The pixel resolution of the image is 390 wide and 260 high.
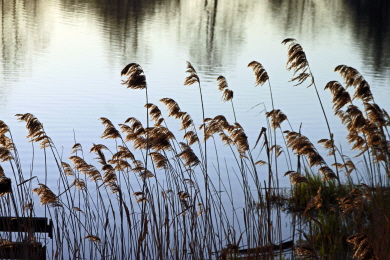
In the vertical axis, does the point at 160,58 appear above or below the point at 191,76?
below

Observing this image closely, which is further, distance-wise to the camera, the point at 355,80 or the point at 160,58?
the point at 160,58

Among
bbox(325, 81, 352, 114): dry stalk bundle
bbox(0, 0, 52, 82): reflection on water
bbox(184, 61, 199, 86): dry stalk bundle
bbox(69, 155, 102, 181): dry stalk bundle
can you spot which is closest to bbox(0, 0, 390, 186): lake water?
bbox(0, 0, 52, 82): reflection on water

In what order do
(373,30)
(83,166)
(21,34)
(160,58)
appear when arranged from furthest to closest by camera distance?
(373,30) < (21,34) < (160,58) < (83,166)

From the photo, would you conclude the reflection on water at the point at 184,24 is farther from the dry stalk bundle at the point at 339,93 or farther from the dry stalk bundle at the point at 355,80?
the dry stalk bundle at the point at 339,93

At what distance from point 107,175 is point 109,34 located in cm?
2149

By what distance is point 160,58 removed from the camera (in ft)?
63.1

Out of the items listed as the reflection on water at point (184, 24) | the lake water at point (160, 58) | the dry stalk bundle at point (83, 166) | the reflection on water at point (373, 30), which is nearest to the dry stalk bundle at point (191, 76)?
the dry stalk bundle at point (83, 166)

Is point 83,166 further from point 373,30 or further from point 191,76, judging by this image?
point 373,30

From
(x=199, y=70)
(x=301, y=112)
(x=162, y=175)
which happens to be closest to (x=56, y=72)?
(x=199, y=70)

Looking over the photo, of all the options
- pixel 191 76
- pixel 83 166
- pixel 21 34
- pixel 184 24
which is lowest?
pixel 184 24

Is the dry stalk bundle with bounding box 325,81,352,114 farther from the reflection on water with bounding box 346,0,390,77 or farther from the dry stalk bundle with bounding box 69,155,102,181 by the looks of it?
the reflection on water with bounding box 346,0,390,77

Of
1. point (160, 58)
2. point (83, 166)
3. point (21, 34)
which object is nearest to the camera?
point (83, 166)

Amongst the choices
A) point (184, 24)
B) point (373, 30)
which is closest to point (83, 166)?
point (184, 24)

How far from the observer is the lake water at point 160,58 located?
11.8 m
